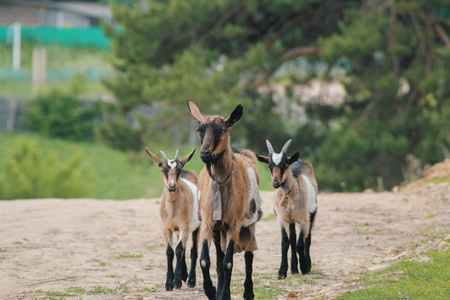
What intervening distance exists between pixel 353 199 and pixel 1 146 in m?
22.2

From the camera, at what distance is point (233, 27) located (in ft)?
66.6

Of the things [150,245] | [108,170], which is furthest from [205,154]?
[108,170]

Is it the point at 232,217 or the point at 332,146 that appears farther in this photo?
the point at 332,146

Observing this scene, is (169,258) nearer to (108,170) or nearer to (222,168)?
(222,168)

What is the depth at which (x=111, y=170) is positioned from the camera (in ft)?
107

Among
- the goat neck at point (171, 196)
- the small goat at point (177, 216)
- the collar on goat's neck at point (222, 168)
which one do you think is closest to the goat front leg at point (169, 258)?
the small goat at point (177, 216)

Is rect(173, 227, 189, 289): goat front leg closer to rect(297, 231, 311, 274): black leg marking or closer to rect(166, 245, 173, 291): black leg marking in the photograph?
rect(166, 245, 173, 291): black leg marking

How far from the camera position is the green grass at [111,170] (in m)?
29.5

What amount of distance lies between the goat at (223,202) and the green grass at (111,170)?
2137 centimetres

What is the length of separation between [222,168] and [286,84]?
1643 centimetres

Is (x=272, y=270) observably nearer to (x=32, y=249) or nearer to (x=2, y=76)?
(x=32, y=249)

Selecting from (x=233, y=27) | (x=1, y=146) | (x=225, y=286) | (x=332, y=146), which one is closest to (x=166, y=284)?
(x=225, y=286)

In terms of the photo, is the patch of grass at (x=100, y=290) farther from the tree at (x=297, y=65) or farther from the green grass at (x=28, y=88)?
the green grass at (x=28, y=88)

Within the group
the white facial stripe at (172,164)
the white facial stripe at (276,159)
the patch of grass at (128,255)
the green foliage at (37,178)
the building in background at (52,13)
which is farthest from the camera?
the building in background at (52,13)
